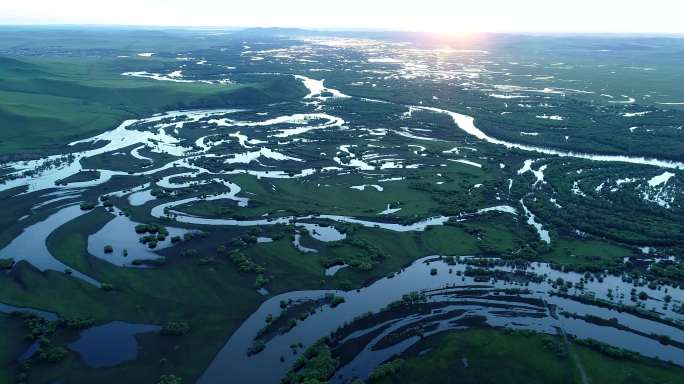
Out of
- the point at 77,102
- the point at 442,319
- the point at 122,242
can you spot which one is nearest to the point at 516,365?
the point at 442,319

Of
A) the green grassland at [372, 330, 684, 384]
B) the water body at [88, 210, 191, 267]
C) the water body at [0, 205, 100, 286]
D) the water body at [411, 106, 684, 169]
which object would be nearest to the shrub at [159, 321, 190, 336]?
the water body at [0, 205, 100, 286]

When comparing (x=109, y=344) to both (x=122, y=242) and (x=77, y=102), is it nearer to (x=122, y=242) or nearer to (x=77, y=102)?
(x=122, y=242)

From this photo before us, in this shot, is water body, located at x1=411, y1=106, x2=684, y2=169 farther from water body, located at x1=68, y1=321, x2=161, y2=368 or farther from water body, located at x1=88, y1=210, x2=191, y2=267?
water body, located at x1=68, y1=321, x2=161, y2=368

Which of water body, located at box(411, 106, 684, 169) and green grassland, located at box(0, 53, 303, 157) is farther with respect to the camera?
green grassland, located at box(0, 53, 303, 157)

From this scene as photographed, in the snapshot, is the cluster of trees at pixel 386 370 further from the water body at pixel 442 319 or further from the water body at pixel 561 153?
the water body at pixel 561 153

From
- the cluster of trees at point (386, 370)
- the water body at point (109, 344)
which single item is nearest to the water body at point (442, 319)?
the cluster of trees at point (386, 370)

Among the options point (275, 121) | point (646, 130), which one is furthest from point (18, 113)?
point (646, 130)
